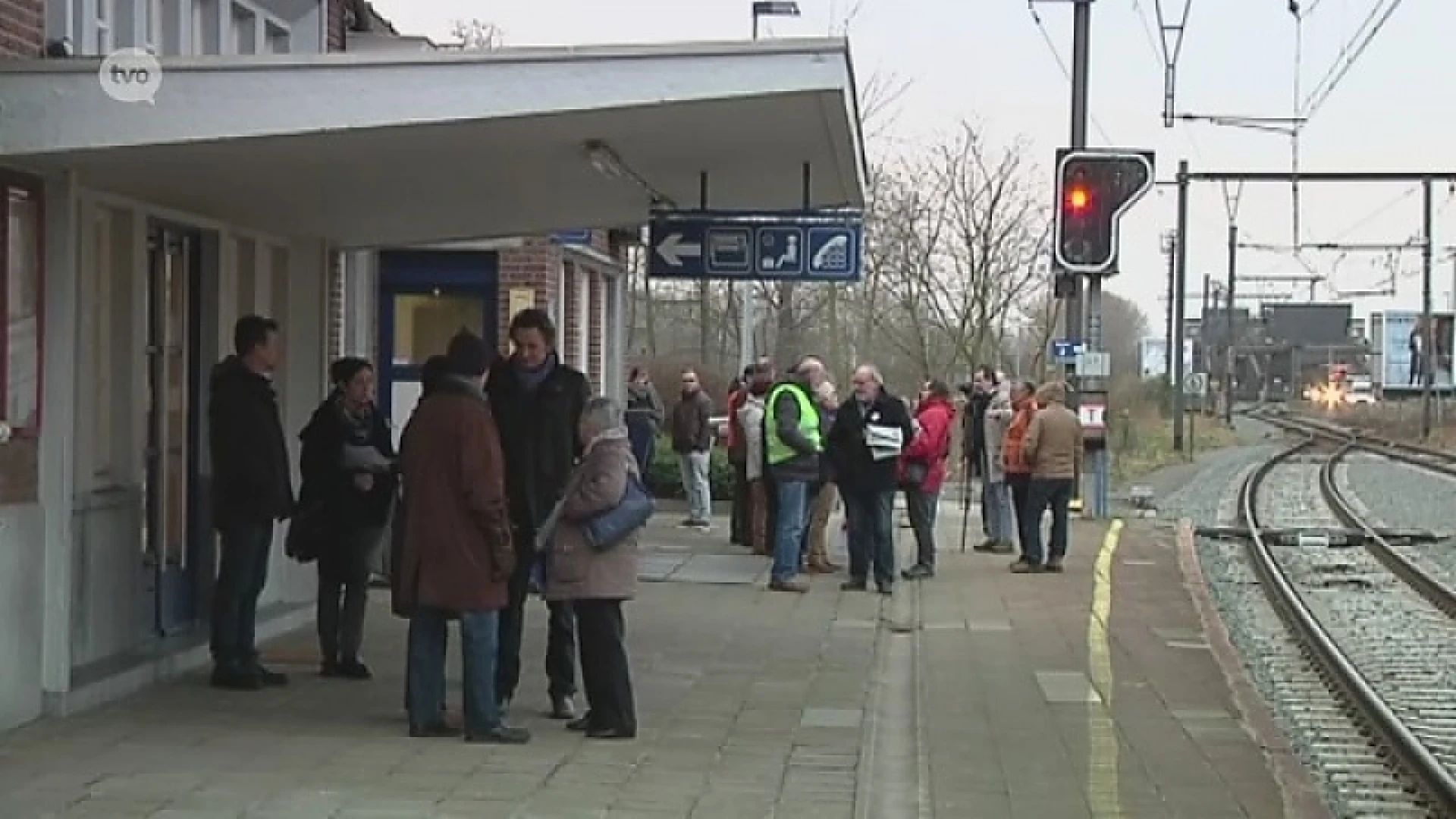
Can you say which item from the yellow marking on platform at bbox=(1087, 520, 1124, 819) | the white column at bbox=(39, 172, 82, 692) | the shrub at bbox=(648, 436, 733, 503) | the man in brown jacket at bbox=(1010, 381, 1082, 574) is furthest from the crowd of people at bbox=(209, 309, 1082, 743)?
the shrub at bbox=(648, 436, 733, 503)

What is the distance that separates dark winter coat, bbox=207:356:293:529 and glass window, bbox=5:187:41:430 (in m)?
1.31

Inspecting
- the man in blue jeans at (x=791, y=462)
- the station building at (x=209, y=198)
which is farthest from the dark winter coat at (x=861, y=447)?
the station building at (x=209, y=198)

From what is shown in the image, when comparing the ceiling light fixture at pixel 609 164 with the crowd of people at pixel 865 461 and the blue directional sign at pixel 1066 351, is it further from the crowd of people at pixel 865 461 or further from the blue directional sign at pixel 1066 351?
the blue directional sign at pixel 1066 351

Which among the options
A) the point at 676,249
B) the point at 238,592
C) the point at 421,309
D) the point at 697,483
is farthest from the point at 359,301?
the point at 697,483

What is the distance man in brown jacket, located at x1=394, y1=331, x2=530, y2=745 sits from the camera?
9.42 metres

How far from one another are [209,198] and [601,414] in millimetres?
2916

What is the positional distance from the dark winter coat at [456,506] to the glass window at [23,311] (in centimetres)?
165

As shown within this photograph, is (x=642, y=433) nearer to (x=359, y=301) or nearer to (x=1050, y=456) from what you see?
(x=1050, y=456)

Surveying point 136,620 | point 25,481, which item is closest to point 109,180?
point 25,481

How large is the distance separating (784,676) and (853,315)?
32781 mm

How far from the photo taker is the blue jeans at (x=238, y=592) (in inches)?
430

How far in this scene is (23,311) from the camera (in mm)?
9547

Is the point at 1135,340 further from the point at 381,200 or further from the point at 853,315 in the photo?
the point at 381,200

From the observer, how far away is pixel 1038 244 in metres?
39.7
